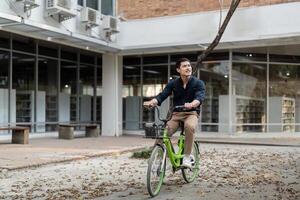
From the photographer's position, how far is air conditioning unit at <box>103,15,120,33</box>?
19625mm

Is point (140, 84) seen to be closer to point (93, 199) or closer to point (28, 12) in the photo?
point (28, 12)

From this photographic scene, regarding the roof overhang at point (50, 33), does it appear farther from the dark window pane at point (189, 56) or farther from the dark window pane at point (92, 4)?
the dark window pane at point (189, 56)

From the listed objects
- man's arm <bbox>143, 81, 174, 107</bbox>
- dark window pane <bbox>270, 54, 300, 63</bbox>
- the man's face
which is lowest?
man's arm <bbox>143, 81, 174, 107</bbox>

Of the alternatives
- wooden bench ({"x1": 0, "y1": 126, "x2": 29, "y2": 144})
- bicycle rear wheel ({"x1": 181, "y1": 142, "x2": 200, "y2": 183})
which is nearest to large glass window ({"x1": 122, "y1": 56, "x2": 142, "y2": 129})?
wooden bench ({"x1": 0, "y1": 126, "x2": 29, "y2": 144})

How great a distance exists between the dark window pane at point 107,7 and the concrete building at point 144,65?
0.04 meters

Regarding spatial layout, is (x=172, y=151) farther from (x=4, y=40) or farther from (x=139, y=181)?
(x=4, y=40)

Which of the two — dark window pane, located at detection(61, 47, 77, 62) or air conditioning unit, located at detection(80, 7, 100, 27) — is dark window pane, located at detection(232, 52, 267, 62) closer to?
air conditioning unit, located at detection(80, 7, 100, 27)

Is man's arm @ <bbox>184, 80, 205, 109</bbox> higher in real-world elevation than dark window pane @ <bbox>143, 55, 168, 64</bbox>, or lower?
lower

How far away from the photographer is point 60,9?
53.2ft

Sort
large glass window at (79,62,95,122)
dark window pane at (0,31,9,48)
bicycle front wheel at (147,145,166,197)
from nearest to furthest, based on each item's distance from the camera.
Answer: bicycle front wheel at (147,145,166,197) → dark window pane at (0,31,9,48) → large glass window at (79,62,95,122)

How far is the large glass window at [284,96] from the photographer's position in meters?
20.7

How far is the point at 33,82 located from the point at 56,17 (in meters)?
3.82

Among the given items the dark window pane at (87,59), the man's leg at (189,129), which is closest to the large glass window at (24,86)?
the dark window pane at (87,59)

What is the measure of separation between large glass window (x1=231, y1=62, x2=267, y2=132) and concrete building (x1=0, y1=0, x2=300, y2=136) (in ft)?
0.14
